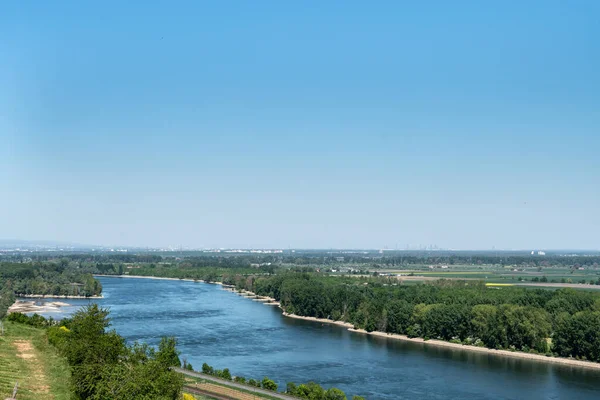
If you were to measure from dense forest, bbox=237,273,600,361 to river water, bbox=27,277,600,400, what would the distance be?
2509 millimetres

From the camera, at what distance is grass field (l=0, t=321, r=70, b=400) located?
773 inches

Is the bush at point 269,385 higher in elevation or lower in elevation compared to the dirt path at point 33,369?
lower

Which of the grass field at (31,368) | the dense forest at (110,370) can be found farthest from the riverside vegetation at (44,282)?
the dense forest at (110,370)

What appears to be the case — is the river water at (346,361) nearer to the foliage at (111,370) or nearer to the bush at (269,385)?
the bush at (269,385)

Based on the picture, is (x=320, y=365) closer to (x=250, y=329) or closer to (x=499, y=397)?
(x=499, y=397)

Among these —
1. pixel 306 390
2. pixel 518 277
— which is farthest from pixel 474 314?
pixel 518 277

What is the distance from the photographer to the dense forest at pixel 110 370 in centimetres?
1809

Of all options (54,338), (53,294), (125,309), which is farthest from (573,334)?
(53,294)

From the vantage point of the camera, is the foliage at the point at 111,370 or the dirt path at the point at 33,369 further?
the dirt path at the point at 33,369

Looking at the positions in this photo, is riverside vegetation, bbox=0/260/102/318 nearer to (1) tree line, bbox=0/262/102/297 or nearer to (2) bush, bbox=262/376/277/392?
(1) tree line, bbox=0/262/102/297

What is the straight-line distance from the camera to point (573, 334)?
39.1 meters

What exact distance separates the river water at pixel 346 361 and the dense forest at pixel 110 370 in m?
9.48

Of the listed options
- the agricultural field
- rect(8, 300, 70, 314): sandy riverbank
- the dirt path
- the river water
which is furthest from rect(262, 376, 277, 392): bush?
the agricultural field

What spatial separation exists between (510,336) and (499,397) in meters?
14.4
